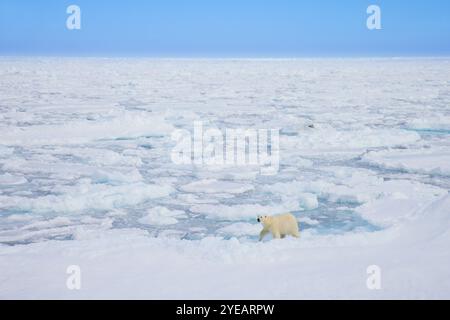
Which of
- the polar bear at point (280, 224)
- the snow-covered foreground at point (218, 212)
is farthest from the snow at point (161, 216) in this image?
A: the polar bear at point (280, 224)

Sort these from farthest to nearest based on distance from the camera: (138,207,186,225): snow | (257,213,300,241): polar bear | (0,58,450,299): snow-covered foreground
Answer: (138,207,186,225): snow
(257,213,300,241): polar bear
(0,58,450,299): snow-covered foreground

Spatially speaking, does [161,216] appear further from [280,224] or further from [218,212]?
[280,224]

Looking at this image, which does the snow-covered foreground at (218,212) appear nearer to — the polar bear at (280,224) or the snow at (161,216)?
the snow at (161,216)

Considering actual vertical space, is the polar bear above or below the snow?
above

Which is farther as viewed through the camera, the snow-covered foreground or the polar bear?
the polar bear

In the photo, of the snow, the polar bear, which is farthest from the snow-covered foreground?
the polar bear

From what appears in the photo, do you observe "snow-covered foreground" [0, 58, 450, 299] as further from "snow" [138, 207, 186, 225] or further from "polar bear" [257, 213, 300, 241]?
"polar bear" [257, 213, 300, 241]
